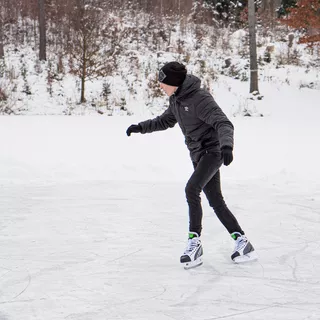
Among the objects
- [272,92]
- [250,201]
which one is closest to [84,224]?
[250,201]

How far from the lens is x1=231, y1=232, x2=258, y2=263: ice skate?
3949 millimetres

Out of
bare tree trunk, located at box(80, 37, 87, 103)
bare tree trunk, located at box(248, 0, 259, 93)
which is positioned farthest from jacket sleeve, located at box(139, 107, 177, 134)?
bare tree trunk, located at box(248, 0, 259, 93)

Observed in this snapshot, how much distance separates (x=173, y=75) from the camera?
12.1 ft

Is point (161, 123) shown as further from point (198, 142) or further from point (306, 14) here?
point (306, 14)

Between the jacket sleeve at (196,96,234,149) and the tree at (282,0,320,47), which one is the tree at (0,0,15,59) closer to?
the tree at (282,0,320,47)

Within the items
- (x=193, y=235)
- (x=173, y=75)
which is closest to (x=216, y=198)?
(x=193, y=235)

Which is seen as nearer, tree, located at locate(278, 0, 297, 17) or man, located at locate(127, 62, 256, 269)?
man, located at locate(127, 62, 256, 269)

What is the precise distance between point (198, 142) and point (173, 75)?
0.54 metres

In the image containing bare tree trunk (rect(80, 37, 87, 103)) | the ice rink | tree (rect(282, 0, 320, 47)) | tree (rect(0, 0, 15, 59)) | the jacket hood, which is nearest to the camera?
the ice rink

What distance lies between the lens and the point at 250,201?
618 centimetres

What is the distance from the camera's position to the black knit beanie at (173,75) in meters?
3.68

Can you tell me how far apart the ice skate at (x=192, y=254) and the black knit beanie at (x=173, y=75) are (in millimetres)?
1189

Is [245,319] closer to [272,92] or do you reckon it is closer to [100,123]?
[100,123]

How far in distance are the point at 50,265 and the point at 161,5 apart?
2433 cm
